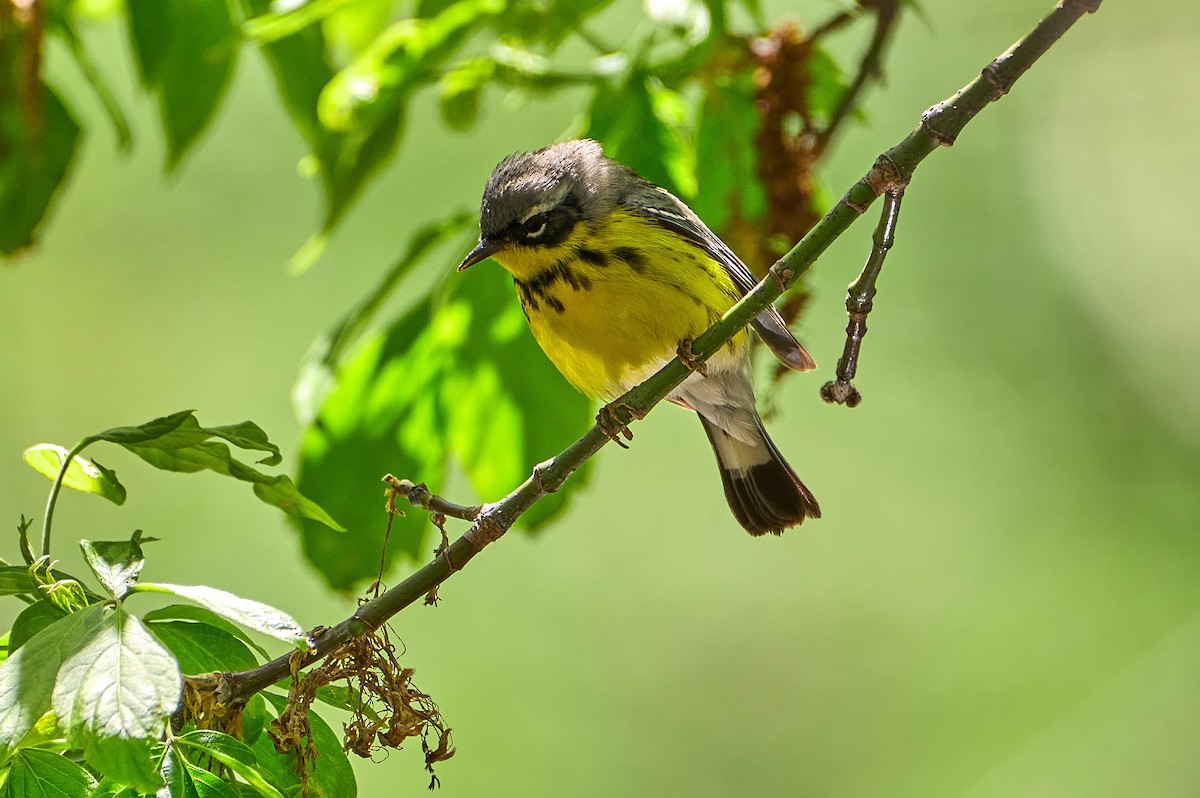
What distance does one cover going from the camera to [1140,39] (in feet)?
37.3

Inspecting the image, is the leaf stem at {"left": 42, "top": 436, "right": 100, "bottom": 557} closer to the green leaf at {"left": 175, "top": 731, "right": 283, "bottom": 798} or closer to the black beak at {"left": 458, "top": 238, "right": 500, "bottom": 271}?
the green leaf at {"left": 175, "top": 731, "right": 283, "bottom": 798}

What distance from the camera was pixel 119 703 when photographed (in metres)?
1.50

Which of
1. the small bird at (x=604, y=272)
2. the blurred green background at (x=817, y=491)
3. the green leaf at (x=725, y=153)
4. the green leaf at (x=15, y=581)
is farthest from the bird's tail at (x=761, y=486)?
the blurred green background at (x=817, y=491)

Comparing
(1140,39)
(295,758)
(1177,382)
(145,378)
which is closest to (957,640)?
(1177,382)

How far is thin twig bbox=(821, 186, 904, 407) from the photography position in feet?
6.93

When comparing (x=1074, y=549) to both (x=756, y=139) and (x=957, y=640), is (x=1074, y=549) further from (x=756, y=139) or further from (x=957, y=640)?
(x=756, y=139)

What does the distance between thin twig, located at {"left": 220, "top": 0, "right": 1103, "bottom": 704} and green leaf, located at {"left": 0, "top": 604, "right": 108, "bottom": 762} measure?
0.29m

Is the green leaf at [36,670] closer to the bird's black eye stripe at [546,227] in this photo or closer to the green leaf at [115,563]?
the green leaf at [115,563]

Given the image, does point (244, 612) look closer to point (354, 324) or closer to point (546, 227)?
point (354, 324)

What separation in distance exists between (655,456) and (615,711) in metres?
2.21

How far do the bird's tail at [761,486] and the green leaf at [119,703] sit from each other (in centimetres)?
239

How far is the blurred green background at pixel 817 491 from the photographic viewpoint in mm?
9586

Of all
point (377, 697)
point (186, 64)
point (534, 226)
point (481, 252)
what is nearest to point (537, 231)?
point (534, 226)

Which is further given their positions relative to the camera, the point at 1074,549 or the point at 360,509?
the point at 1074,549
